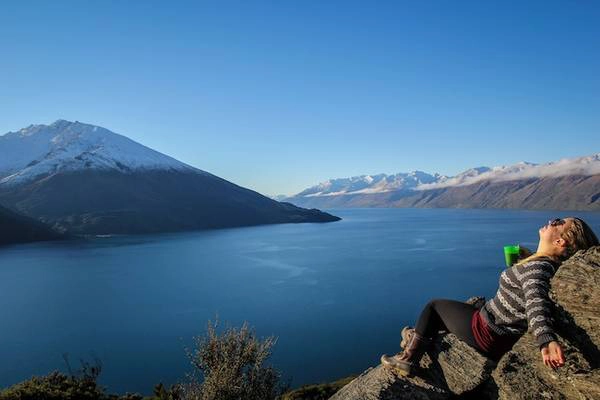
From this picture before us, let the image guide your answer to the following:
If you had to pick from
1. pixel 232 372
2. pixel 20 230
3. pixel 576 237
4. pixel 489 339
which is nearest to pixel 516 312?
pixel 489 339

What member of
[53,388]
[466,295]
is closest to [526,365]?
[53,388]

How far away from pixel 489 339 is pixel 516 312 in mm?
586

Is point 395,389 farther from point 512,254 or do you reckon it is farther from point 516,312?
point 512,254

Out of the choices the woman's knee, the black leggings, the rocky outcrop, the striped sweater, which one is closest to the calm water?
the rocky outcrop

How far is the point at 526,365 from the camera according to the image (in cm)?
498

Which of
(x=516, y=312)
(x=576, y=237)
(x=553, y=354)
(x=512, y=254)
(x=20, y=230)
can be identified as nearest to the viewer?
(x=553, y=354)

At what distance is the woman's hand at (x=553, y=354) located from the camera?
4.07 metres

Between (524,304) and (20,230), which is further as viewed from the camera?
(20,230)

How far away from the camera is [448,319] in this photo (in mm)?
5598

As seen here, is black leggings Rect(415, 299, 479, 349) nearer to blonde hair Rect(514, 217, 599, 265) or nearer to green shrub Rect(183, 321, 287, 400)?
blonde hair Rect(514, 217, 599, 265)

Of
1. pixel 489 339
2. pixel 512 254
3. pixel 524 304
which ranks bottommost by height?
pixel 489 339

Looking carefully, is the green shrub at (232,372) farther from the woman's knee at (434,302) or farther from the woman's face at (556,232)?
the woman's face at (556,232)

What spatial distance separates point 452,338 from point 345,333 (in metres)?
37.3

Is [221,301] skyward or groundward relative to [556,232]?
groundward
